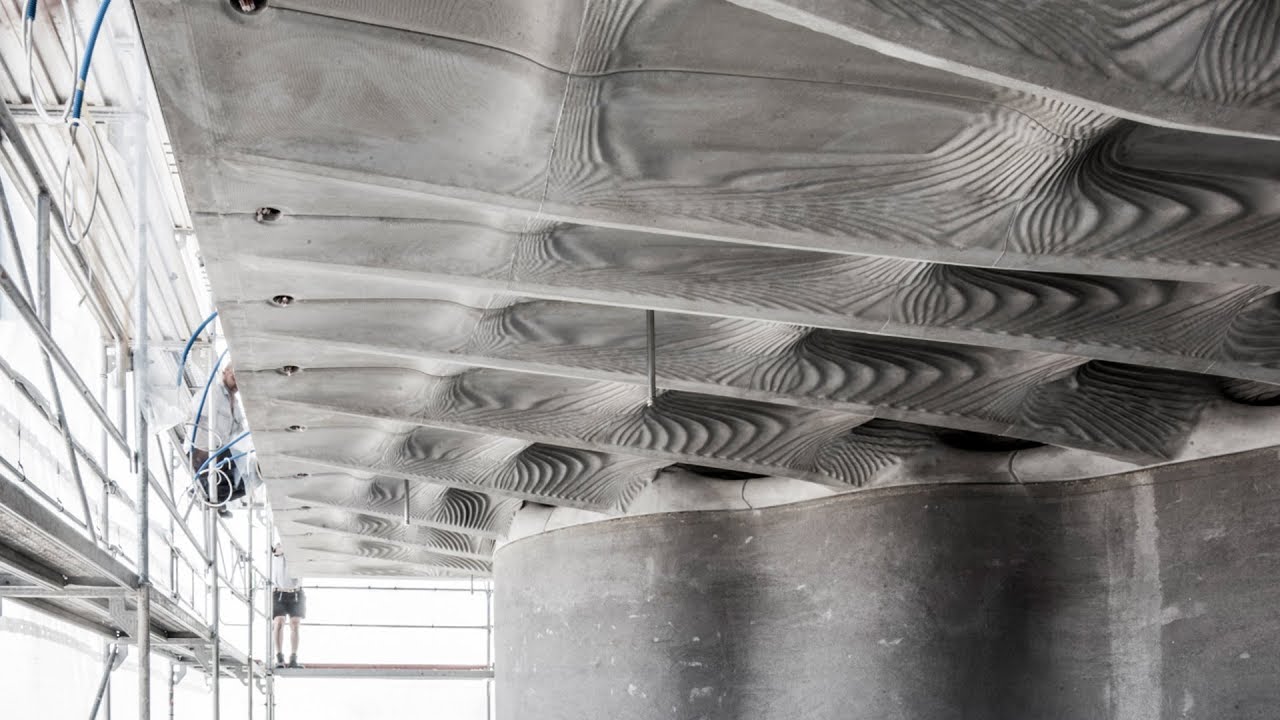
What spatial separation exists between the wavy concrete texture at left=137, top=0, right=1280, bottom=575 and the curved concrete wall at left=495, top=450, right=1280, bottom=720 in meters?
0.60

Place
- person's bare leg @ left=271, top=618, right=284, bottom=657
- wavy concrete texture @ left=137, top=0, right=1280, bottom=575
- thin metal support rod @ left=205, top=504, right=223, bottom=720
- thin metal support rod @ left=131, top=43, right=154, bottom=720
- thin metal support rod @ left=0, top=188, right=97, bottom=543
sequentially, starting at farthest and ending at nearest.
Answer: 1. person's bare leg @ left=271, top=618, right=284, bottom=657
2. thin metal support rod @ left=205, top=504, right=223, bottom=720
3. thin metal support rod @ left=131, top=43, right=154, bottom=720
4. thin metal support rod @ left=0, top=188, right=97, bottom=543
5. wavy concrete texture @ left=137, top=0, right=1280, bottom=575

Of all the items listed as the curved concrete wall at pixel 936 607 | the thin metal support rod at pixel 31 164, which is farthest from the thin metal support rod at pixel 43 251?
the curved concrete wall at pixel 936 607

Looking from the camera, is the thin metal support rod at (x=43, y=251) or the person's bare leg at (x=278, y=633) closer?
the thin metal support rod at (x=43, y=251)

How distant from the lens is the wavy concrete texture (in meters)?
4.77

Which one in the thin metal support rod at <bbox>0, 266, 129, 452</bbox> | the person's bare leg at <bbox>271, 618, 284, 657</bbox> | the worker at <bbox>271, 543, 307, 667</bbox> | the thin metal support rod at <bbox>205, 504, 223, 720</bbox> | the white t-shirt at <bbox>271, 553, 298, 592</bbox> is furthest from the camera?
the person's bare leg at <bbox>271, 618, 284, 657</bbox>

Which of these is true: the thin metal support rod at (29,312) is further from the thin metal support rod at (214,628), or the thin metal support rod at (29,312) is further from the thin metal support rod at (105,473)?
the thin metal support rod at (214,628)

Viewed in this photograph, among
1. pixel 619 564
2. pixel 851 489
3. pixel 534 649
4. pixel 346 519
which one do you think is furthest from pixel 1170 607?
pixel 346 519

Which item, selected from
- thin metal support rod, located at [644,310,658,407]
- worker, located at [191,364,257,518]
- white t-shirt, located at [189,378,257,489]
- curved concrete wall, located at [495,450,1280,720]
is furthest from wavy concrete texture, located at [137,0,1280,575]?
white t-shirt, located at [189,378,257,489]

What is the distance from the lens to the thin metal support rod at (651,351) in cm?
789

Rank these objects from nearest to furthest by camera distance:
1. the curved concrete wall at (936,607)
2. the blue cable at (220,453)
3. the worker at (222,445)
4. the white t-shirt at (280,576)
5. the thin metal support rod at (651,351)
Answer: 1. the thin metal support rod at (651,351)
2. the curved concrete wall at (936,607)
3. the blue cable at (220,453)
4. the worker at (222,445)
5. the white t-shirt at (280,576)

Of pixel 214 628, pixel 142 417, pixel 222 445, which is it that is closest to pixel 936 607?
pixel 142 417

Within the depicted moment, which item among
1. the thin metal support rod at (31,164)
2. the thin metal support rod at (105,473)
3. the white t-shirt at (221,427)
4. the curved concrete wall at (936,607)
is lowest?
the curved concrete wall at (936,607)

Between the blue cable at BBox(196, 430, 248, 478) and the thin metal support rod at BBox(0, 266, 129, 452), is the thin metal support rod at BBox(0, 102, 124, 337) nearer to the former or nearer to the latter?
the thin metal support rod at BBox(0, 266, 129, 452)

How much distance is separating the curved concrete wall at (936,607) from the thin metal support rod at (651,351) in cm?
302
